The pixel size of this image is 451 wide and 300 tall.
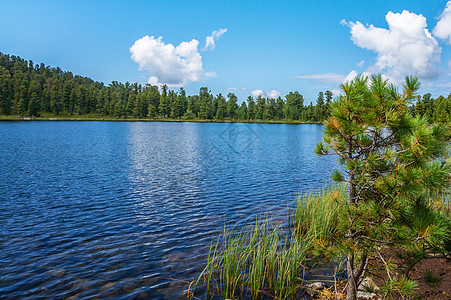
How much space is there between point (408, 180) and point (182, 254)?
314 inches

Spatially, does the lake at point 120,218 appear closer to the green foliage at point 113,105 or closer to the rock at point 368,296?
the rock at point 368,296

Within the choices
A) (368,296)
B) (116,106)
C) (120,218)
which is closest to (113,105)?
(116,106)

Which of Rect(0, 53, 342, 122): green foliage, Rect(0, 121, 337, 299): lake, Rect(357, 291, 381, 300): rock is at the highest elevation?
Rect(0, 53, 342, 122): green foliage

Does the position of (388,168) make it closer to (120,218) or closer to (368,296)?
(368,296)

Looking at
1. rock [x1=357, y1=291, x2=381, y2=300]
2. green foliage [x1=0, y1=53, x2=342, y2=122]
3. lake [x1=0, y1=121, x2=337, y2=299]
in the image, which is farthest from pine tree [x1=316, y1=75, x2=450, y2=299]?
green foliage [x1=0, y1=53, x2=342, y2=122]

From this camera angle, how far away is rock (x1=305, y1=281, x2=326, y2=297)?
24.0ft

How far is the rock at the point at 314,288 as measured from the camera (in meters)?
7.33

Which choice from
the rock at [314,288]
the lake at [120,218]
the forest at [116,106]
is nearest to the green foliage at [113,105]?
the forest at [116,106]

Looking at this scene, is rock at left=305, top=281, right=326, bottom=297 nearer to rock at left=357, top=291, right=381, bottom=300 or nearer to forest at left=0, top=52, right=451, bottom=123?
rock at left=357, top=291, right=381, bottom=300

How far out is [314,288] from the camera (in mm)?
7520

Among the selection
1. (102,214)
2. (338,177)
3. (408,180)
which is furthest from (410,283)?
(102,214)

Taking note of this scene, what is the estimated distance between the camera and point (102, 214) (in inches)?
579

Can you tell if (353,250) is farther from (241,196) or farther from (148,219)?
(241,196)

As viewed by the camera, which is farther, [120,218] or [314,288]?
[120,218]
